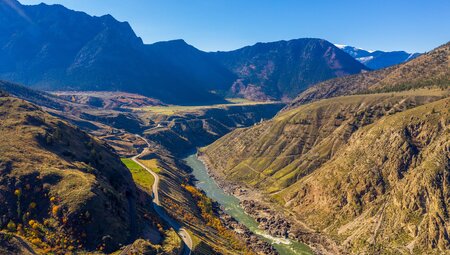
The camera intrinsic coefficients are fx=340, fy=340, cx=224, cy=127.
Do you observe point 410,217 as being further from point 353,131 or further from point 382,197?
point 353,131

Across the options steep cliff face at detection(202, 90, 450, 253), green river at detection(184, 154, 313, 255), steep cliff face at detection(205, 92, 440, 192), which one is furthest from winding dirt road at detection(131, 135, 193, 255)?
steep cliff face at detection(205, 92, 440, 192)

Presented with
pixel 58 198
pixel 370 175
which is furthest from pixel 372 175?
pixel 58 198

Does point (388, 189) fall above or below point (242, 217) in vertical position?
above

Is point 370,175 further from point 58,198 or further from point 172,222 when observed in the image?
point 58,198

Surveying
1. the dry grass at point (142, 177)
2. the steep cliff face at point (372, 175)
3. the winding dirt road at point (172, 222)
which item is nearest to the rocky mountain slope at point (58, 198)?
the winding dirt road at point (172, 222)

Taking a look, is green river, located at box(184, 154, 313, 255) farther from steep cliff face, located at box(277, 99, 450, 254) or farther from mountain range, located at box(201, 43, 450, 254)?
steep cliff face, located at box(277, 99, 450, 254)

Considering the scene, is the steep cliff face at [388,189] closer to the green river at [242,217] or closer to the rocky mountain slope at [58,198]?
the green river at [242,217]

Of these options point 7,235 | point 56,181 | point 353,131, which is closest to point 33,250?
point 7,235
